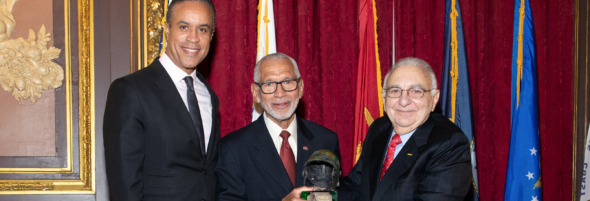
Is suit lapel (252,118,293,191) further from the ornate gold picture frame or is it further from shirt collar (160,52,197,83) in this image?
the ornate gold picture frame

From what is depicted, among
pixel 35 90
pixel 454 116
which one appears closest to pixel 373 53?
pixel 454 116

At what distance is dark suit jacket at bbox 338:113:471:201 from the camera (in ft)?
5.83

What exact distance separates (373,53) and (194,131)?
7.03 feet

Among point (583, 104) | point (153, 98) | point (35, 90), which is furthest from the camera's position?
point (583, 104)

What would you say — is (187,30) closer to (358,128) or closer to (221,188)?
(221,188)

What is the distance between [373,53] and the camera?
3732 mm

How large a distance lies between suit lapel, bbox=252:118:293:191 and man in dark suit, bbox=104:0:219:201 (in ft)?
0.86

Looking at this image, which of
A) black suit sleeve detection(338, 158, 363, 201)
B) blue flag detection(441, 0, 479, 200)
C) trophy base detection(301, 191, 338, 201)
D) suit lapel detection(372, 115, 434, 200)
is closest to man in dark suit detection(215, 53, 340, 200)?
black suit sleeve detection(338, 158, 363, 201)

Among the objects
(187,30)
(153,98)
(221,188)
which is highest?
(187,30)

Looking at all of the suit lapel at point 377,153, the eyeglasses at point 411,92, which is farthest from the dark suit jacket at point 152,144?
the eyeglasses at point 411,92

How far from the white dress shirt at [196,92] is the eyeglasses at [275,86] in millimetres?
335

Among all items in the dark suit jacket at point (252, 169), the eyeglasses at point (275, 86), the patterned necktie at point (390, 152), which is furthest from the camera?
the eyeglasses at point (275, 86)

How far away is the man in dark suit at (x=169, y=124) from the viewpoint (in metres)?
1.88

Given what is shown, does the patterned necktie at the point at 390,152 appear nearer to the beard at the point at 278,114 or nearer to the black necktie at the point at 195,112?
the beard at the point at 278,114
